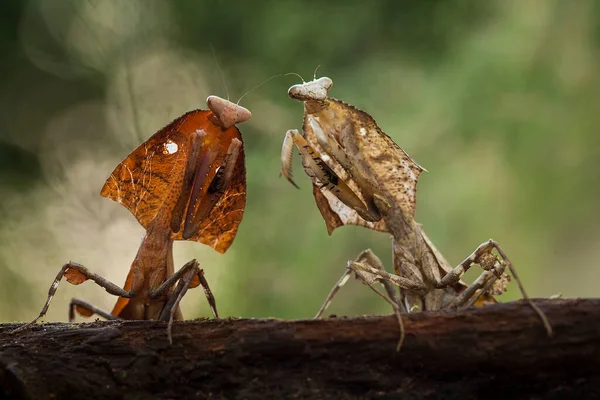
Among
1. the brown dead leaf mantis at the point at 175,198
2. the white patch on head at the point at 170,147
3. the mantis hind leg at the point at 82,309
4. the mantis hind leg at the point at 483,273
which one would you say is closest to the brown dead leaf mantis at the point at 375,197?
the mantis hind leg at the point at 483,273

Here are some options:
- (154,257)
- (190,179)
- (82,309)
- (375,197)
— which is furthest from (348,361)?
(82,309)

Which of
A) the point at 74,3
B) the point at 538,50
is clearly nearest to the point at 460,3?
the point at 538,50

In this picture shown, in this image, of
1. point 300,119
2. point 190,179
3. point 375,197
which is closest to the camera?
point 190,179

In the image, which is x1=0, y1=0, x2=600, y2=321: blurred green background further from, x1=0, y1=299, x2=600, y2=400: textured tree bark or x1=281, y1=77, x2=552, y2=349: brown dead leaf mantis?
x1=0, y1=299, x2=600, y2=400: textured tree bark

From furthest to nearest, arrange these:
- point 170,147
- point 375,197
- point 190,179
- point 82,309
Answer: point 82,309 → point 170,147 → point 375,197 → point 190,179

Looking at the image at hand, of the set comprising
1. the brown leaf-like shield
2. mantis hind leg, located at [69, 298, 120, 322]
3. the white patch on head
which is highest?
the white patch on head

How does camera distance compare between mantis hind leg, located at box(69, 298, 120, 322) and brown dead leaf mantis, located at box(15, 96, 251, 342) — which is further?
mantis hind leg, located at box(69, 298, 120, 322)

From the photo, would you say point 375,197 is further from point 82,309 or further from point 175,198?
point 82,309

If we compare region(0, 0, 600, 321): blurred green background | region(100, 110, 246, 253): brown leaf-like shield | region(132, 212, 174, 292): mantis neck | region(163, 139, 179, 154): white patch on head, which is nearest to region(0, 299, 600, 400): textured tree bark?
region(100, 110, 246, 253): brown leaf-like shield
